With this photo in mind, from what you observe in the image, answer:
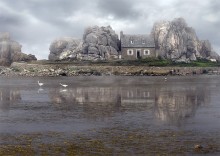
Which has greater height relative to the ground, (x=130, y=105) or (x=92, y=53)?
(x=92, y=53)

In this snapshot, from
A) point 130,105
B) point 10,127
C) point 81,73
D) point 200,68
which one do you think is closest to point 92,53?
point 81,73

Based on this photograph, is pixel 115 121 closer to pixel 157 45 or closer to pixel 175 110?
pixel 175 110

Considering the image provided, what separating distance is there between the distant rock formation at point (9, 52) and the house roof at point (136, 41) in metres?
39.1

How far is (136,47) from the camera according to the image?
13750cm

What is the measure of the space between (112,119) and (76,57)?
112339mm

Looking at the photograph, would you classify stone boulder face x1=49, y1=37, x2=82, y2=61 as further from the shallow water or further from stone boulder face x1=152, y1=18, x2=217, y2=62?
the shallow water

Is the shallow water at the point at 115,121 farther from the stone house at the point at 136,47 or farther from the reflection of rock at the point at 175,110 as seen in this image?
the stone house at the point at 136,47

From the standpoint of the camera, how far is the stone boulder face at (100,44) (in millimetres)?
134125

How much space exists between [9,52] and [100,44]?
52778 millimetres

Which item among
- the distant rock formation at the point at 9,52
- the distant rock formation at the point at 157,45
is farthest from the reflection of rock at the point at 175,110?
the distant rock formation at the point at 9,52

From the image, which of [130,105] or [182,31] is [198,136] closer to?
[130,105]

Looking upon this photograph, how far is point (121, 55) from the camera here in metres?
137

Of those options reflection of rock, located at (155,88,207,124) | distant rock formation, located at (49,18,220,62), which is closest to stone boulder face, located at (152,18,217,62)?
distant rock formation, located at (49,18,220,62)

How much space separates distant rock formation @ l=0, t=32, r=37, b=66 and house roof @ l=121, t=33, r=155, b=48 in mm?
39094
